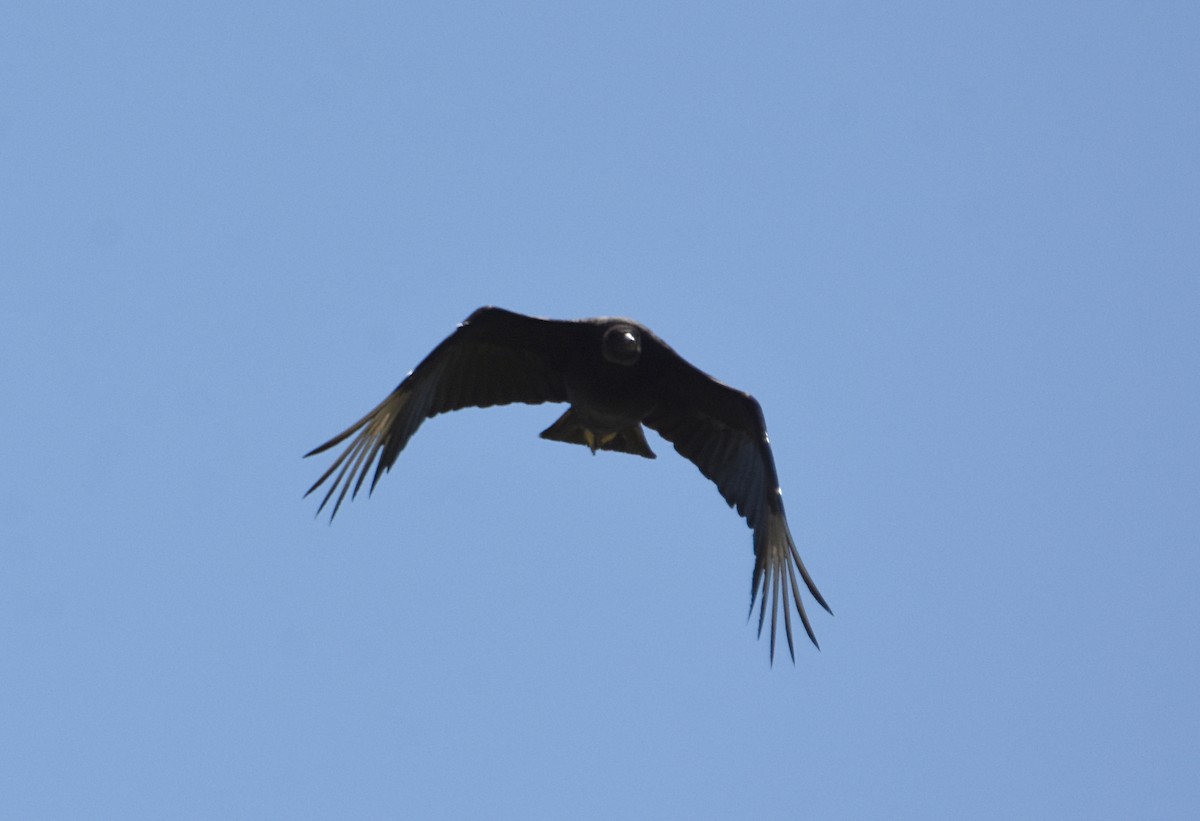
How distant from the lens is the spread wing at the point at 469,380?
12906 mm

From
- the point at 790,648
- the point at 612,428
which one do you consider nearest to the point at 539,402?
the point at 612,428

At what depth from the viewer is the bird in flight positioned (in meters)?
13.3

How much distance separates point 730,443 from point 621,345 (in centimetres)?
131

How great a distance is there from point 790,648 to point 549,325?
2784 millimetres

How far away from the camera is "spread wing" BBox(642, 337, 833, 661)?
1345 cm

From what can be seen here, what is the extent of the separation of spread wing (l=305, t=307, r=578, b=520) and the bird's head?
417 millimetres

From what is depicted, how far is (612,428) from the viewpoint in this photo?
13.8m

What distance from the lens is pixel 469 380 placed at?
13.7 metres

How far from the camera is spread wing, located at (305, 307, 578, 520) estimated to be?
508 inches

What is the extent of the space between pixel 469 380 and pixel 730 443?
6.29ft

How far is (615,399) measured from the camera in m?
13.6

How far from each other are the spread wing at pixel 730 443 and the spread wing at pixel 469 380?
27.1 inches

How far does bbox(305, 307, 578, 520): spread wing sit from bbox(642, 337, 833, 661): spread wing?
687 mm

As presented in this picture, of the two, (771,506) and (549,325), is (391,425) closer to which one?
(549,325)
